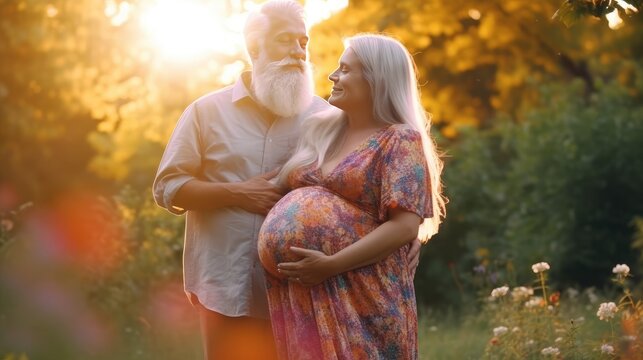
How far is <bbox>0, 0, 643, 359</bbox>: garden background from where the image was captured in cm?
868

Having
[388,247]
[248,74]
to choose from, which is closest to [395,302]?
[388,247]

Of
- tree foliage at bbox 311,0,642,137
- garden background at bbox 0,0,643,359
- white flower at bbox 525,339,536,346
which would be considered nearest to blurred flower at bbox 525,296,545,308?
white flower at bbox 525,339,536,346

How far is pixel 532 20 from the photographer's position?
1404 centimetres

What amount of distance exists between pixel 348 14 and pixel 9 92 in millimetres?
6866

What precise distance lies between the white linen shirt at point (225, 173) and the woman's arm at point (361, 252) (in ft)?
1.64

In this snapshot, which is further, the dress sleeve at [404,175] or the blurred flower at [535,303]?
the blurred flower at [535,303]

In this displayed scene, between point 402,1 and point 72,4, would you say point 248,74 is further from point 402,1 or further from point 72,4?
point 72,4

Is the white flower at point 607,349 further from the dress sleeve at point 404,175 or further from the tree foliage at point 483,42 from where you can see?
the tree foliage at point 483,42

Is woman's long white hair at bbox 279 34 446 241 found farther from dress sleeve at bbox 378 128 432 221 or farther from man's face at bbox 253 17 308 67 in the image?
man's face at bbox 253 17 308 67

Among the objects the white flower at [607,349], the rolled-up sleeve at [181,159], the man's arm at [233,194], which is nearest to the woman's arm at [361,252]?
the man's arm at [233,194]

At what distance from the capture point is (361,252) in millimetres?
3881

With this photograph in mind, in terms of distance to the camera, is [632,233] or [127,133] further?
[127,133]

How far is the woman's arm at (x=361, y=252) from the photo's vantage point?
388cm

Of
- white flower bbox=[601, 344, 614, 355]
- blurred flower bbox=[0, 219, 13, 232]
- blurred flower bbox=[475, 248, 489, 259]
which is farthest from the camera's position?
blurred flower bbox=[475, 248, 489, 259]
